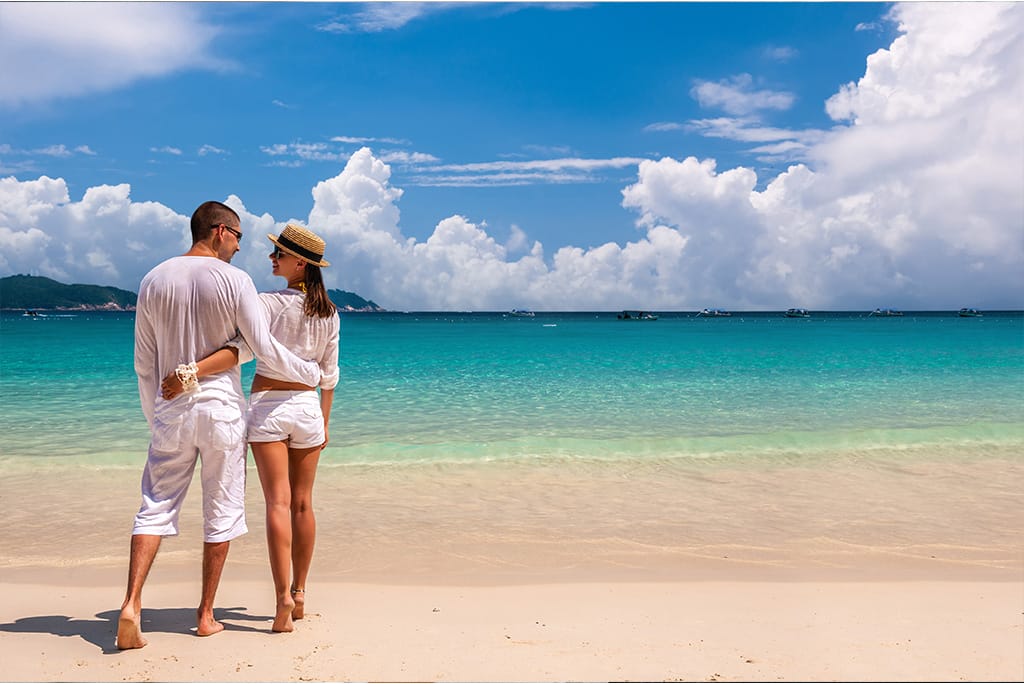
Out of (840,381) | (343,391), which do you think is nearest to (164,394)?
(343,391)

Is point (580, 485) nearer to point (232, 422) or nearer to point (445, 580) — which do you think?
point (445, 580)

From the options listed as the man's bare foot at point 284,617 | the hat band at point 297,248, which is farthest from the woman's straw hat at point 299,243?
the man's bare foot at point 284,617

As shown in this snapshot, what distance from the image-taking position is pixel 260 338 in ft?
12.8

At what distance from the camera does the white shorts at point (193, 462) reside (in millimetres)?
3861

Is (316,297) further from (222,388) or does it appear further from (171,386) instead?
(171,386)

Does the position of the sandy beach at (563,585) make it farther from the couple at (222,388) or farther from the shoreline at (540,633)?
the couple at (222,388)

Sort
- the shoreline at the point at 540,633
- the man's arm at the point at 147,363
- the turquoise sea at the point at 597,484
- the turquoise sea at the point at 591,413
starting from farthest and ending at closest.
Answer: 1. the turquoise sea at the point at 591,413
2. the turquoise sea at the point at 597,484
3. the man's arm at the point at 147,363
4. the shoreline at the point at 540,633

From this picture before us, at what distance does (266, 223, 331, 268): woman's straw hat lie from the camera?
417cm

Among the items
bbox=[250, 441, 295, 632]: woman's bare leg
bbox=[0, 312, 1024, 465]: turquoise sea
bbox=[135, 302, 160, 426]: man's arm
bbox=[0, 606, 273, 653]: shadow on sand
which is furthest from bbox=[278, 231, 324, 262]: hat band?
bbox=[0, 312, 1024, 465]: turquoise sea

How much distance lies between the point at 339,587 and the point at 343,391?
14258mm

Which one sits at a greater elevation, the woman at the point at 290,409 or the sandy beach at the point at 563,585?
the woman at the point at 290,409

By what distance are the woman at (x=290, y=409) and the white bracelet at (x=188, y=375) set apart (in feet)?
1.06

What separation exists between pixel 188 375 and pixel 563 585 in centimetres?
292

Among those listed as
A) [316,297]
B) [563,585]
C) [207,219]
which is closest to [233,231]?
[207,219]
